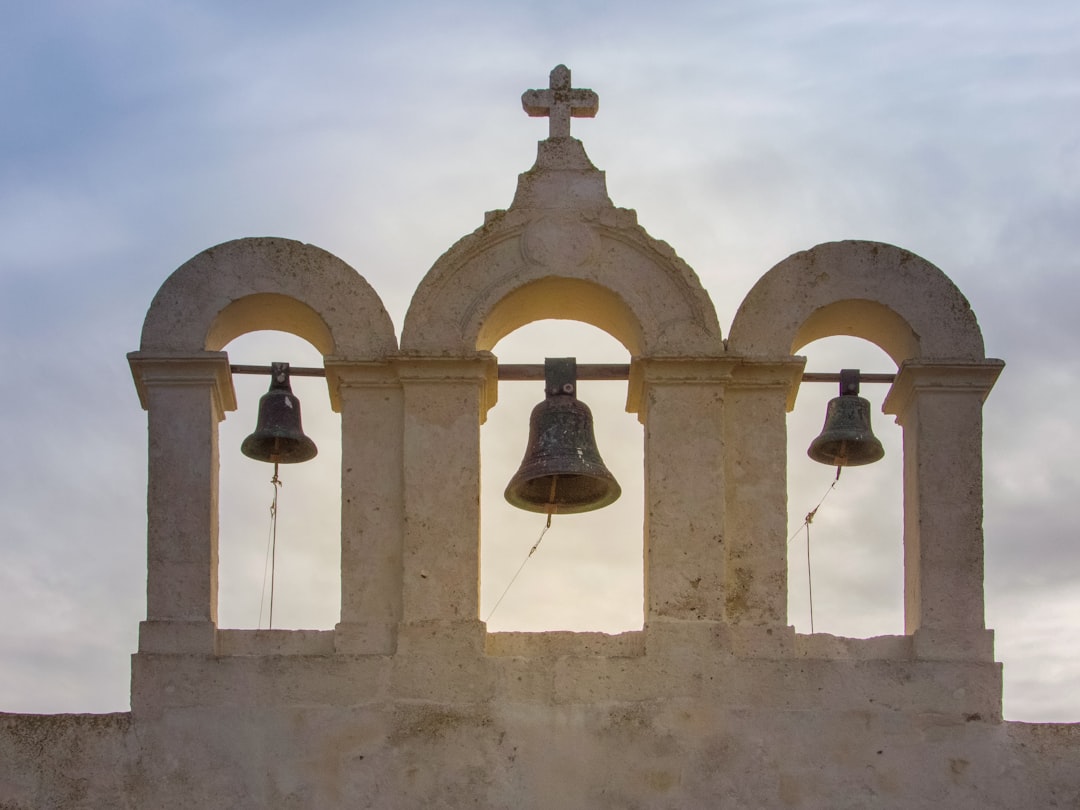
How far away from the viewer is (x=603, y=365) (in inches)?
583

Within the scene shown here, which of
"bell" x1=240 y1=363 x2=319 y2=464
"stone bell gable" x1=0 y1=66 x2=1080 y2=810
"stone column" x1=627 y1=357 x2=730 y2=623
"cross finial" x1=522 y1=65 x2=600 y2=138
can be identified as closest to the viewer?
"stone bell gable" x1=0 y1=66 x2=1080 y2=810

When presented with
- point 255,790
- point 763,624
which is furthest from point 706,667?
point 255,790

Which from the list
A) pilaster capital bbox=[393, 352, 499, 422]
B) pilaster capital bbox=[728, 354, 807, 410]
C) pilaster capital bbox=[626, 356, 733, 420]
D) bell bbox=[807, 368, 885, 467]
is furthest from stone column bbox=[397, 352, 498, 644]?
bell bbox=[807, 368, 885, 467]

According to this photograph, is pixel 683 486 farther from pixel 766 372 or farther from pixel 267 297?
pixel 267 297

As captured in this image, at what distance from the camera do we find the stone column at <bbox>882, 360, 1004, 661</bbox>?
14.1 metres

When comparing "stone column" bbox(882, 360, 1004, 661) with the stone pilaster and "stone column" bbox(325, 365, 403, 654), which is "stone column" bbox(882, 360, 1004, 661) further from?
"stone column" bbox(325, 365, 403, 654)

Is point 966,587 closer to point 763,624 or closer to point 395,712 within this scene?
point 763,624

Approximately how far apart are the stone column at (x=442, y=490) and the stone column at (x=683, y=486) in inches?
36.2

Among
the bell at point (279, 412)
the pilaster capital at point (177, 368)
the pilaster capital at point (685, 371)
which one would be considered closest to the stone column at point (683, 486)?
the pilaster capital at point (685, 371)

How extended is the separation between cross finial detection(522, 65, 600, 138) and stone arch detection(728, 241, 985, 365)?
4.91 ft

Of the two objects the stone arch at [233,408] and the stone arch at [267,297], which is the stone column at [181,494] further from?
the stone arch at [267,297]

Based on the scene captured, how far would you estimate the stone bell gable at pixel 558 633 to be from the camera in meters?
13.7

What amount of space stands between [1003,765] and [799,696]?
110 cm

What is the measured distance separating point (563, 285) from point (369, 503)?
1.64m
